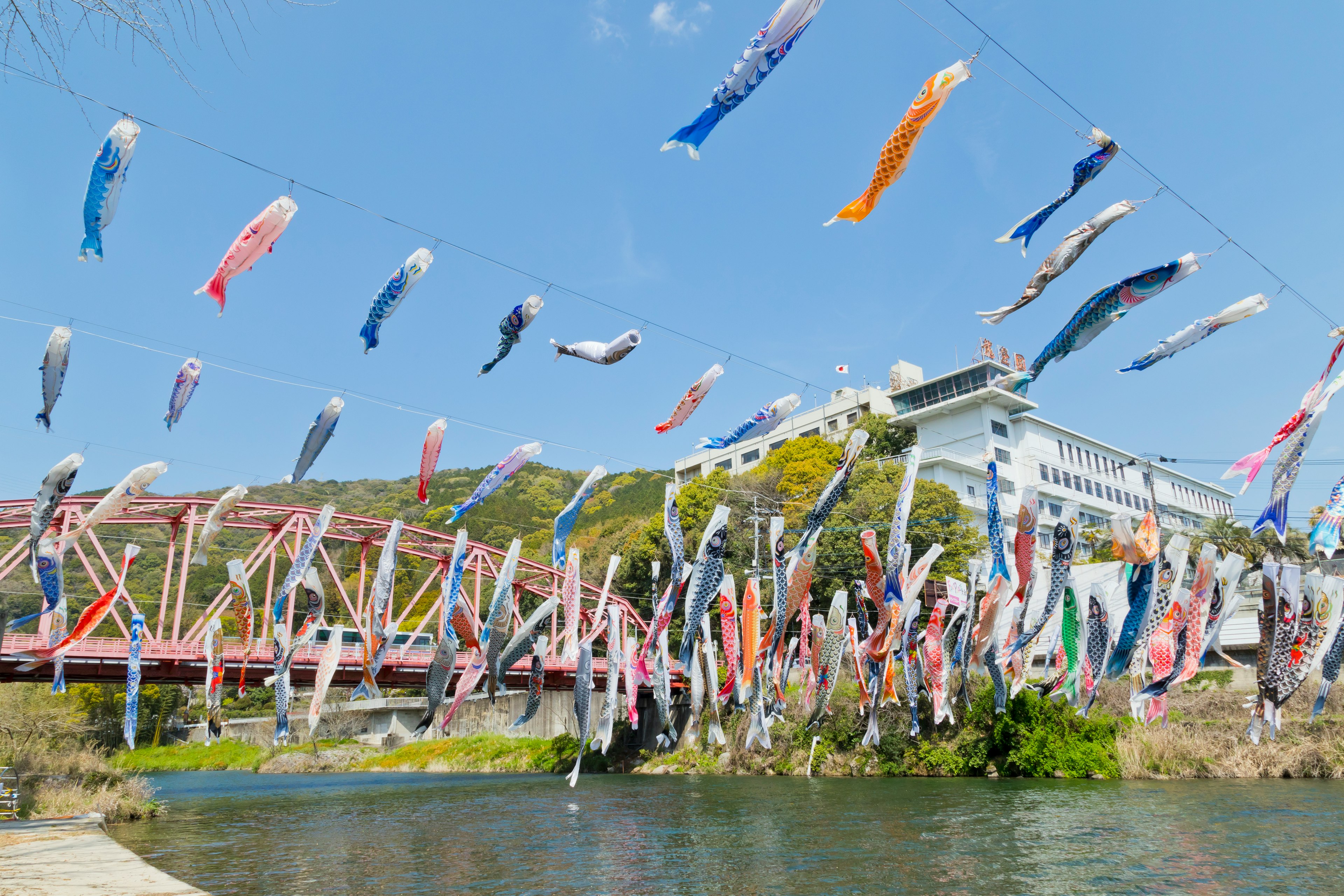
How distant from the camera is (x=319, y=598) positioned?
19797 millimetres

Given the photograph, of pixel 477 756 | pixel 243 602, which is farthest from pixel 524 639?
pixel 477 756

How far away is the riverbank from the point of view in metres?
23.8

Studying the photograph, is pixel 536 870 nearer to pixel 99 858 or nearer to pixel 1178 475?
pixel 99 858

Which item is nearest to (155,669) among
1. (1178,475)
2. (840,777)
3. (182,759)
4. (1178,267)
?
(840,777)

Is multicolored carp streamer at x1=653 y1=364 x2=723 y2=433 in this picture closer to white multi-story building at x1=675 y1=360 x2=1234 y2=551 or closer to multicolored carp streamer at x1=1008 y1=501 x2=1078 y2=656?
multicolored carp streamer at x1=1008 y1=501 x2=1078 y2=656

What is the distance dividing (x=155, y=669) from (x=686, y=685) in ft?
63.8

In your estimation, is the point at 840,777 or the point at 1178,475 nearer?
the point at 840,777

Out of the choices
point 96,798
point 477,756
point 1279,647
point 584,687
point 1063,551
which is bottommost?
point 477,756

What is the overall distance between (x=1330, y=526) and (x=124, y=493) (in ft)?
75.7

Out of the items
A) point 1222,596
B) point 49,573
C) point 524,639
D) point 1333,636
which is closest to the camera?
point 1333,636

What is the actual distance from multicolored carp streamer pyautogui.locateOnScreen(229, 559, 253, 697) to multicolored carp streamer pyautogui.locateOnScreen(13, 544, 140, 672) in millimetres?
2487

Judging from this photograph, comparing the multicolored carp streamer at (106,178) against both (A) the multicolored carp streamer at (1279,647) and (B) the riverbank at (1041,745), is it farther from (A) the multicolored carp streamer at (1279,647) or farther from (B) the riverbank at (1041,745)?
(B) the riverbank at (1041,745)

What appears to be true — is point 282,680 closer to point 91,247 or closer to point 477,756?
point 91,247

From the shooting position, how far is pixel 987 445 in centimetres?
4666
